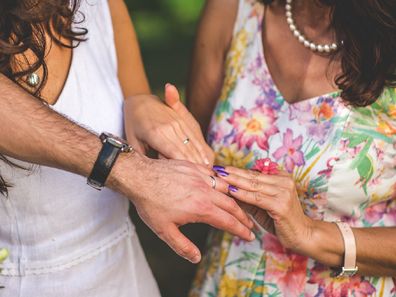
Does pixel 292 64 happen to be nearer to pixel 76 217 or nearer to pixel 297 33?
pixel 297 33

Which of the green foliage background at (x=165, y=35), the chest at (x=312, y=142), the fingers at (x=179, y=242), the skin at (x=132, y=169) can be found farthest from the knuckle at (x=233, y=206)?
the green foliage background at (x=165, y=35)

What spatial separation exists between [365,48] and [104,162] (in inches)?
35.8

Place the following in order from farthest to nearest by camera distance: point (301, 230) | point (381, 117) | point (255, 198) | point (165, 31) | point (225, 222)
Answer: point (165, 31), point (381, 117), point (301, 230), point (255, 198), point (225, 222)

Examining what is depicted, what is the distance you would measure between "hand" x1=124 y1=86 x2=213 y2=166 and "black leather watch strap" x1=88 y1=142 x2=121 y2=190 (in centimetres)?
27

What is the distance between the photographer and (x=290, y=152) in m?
2.02

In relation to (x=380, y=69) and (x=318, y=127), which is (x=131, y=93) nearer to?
(x=318, y=127)

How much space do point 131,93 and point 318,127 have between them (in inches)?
23.4

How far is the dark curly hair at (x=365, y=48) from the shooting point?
1.90 m

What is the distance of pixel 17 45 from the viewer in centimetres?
161

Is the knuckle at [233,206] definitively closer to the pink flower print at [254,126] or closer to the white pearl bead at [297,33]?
the pink flower print at [254,126]

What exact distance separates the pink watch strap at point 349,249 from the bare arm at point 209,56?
2.28ft

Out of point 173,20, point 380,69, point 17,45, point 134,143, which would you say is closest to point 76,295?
point 134,143

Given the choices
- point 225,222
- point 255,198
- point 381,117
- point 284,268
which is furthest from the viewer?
point 284,268

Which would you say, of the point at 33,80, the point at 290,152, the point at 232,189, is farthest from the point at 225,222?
the point at 33,80
